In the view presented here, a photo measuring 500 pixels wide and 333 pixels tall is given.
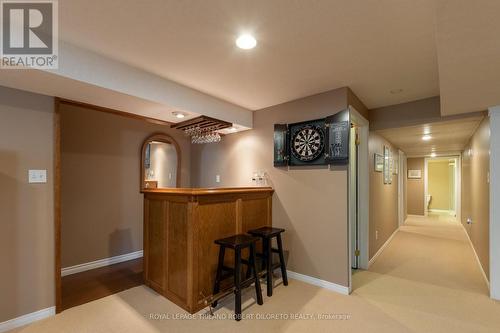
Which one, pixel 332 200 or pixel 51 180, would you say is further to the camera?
pixel 332 200

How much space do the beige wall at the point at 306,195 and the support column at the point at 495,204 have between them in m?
1.56

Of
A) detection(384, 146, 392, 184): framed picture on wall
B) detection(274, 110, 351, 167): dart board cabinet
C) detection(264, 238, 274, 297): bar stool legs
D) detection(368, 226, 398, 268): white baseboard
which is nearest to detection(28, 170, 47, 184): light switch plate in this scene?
detection(264, 238, 274, 297): bar stool legs

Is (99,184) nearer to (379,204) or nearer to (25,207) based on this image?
(25,207)

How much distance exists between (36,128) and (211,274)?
2198 mm

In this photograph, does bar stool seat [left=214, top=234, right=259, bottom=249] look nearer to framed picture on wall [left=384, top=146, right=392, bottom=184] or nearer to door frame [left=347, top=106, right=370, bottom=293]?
door frame [left=347, top=106, right=370, bottom=293]

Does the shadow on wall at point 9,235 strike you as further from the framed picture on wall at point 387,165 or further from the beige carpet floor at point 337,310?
the framed picture on wall at point 387,165

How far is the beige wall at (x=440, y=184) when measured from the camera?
9.54 m

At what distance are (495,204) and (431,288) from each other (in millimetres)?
1180

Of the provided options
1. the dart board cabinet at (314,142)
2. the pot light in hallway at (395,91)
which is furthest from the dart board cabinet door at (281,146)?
the pot light in hallway at (395,91)

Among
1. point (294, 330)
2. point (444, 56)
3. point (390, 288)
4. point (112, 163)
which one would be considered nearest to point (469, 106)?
point (444, 56)

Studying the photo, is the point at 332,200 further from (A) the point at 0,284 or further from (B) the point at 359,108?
(A) the point at 0,284

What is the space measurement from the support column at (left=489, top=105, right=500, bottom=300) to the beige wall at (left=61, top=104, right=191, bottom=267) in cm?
465

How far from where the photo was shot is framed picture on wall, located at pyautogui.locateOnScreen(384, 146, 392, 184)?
456cm

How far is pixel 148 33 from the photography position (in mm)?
1744
